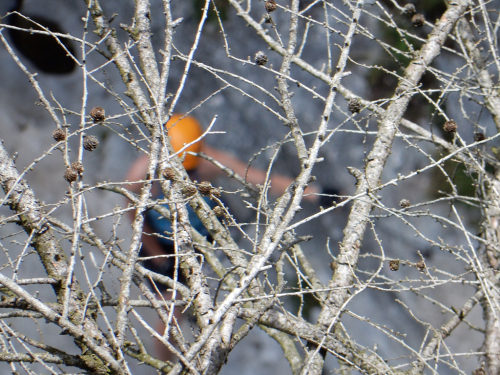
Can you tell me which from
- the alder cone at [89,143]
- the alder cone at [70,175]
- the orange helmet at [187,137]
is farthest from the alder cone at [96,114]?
the orange helmet at [187,137]

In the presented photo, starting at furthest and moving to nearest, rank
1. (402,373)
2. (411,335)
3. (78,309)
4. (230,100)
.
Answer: (230,100), (411,335), (402,373), (78,309)

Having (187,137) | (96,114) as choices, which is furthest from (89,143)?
(187,137)

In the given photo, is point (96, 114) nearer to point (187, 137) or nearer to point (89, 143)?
point (89, 143)

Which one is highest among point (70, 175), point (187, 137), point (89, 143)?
point (187, 137)

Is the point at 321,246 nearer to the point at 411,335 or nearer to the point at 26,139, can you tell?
the point at 411,335

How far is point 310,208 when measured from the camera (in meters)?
3.69

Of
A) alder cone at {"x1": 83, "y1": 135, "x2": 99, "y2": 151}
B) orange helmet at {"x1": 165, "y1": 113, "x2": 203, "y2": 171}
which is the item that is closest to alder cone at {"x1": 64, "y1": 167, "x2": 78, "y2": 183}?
alder cone at {"x1": 83, "y1": 135, "x2": 99, "y2": 151}

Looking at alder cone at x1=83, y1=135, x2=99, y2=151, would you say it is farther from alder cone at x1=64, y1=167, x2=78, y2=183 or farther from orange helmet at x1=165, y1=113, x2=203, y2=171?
orange helmet at x1=165, y1=113, x2=203, y2=171

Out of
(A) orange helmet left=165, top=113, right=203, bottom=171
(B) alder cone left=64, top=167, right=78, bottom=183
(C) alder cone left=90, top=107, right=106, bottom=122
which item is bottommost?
(B) alder cone left=64, top=167, right=78, bottom=183

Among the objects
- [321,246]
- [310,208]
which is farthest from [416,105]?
[321,246]

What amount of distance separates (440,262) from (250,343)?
2038 mm

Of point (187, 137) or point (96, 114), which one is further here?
point (187, 137)

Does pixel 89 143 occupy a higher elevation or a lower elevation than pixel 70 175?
higher

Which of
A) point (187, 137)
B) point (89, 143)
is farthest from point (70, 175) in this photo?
point (187, 137)
